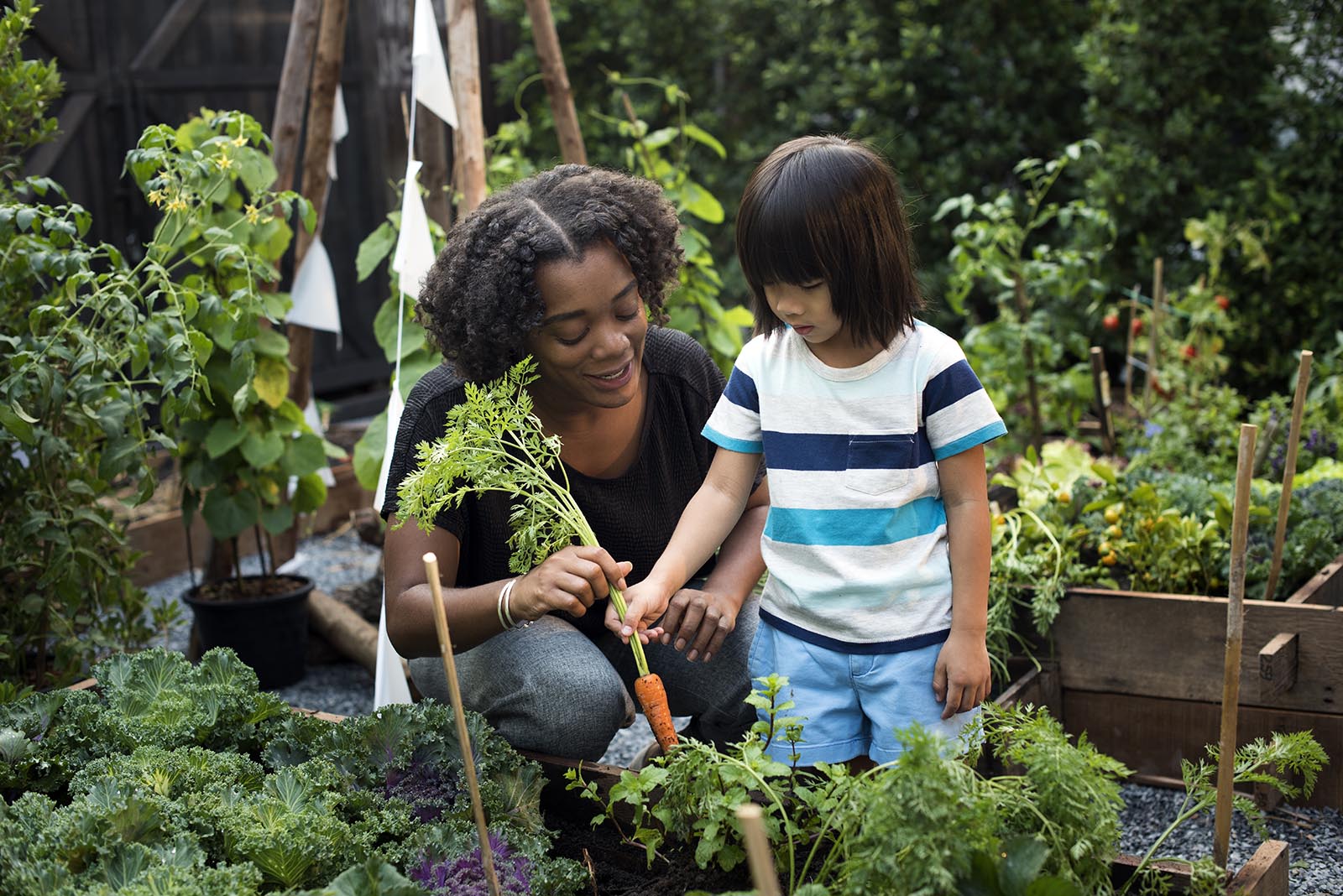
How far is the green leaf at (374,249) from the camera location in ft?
10.2

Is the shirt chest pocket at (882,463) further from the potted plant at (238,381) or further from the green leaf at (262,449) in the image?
the green leaf at (262,449)

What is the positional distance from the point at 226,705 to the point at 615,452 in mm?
774

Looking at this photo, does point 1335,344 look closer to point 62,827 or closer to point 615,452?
point 615,452

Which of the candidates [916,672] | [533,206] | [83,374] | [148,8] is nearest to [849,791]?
[916,672]

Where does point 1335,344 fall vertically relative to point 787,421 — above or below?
below

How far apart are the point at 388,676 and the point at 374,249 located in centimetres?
118

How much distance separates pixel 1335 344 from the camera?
431 centimetres

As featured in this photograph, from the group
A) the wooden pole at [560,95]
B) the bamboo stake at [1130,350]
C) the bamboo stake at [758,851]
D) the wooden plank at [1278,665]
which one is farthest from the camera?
the bamboo stake at [1130,350]

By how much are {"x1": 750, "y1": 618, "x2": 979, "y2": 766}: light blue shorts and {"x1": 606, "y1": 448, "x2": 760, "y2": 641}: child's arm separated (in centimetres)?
19

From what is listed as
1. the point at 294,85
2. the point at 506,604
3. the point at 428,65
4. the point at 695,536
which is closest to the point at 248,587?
the point at 294,85

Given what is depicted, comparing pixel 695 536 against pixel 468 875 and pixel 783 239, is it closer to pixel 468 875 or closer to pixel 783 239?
pixel 783 239

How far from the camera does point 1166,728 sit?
2.52 metres

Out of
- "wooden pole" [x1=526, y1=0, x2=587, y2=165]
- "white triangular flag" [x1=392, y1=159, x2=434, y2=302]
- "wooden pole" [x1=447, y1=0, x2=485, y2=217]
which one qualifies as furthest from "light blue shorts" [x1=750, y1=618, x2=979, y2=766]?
"wooden pole" [x1=526, y1=0, x2=587, y2=165]

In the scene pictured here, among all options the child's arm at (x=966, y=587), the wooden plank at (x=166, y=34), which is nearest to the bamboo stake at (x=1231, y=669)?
the child's arm at (x=966, y=587)
